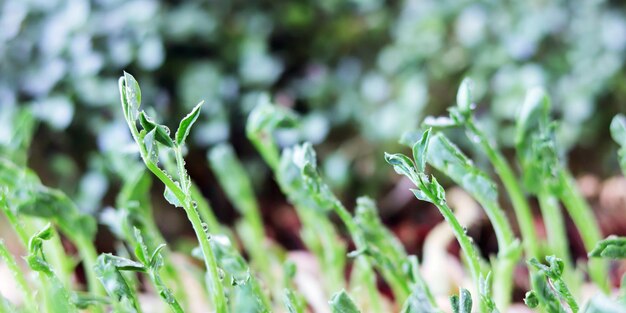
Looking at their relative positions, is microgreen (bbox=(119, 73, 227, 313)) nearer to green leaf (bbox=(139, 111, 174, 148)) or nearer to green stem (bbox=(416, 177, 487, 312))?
green leaf (bbox=(139, 111, 174, 148))

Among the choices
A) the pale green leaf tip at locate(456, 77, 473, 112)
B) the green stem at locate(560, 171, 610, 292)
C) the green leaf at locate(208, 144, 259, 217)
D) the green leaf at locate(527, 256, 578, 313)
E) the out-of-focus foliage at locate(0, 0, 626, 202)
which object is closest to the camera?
the green leaf at locate(527, 256, 578, 313)

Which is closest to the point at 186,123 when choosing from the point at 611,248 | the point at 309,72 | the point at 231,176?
the point at 611,248

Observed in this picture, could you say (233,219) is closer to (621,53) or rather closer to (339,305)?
(621,53)

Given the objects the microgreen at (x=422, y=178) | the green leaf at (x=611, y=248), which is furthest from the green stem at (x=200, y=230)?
the green leaf at (x=611, y=248)

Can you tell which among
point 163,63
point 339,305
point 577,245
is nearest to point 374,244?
point 339,305

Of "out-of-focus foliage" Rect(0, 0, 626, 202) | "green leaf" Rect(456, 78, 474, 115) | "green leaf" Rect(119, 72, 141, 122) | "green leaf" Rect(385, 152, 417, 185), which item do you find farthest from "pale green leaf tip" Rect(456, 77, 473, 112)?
"out-of-focus foliage" Rect(0, 0, 626, 202)

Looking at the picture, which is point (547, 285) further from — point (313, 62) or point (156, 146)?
point (313, 62)
